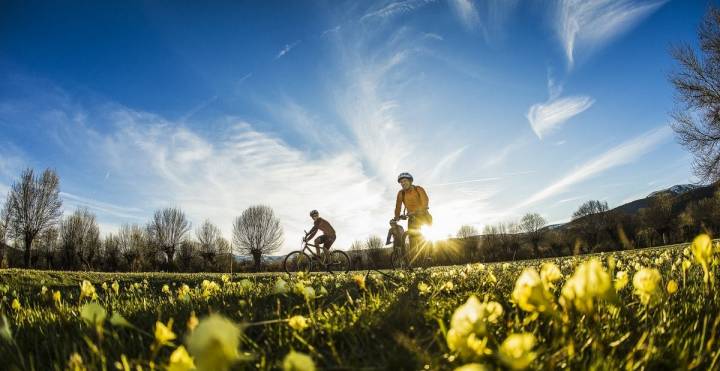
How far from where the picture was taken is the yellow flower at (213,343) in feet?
1.98

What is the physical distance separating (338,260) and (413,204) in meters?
6.66

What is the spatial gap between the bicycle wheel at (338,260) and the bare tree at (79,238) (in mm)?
57586

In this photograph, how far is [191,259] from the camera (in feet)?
203

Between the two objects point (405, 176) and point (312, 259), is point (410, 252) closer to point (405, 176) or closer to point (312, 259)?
point (405, 176)

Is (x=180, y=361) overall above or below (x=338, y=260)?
above

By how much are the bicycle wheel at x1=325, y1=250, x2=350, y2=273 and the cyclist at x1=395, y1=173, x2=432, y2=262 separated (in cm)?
586

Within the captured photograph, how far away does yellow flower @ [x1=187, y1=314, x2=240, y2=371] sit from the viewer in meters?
0.60

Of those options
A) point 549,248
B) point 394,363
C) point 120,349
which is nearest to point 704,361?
point 394,363

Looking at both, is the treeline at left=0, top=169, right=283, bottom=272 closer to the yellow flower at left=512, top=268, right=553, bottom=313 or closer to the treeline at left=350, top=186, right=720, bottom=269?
the treeline at left=350, top=186, right=720, bottom=269

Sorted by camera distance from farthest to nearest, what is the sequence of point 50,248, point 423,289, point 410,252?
point 50,248 → point 410,252 → point 423,289

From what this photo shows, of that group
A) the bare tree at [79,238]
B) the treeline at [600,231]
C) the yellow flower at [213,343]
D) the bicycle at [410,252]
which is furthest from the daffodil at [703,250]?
the bare tree at [79,238]

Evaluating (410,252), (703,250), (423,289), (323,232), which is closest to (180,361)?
(703,250)

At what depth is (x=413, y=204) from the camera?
31.3ft

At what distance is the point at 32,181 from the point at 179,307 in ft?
192
